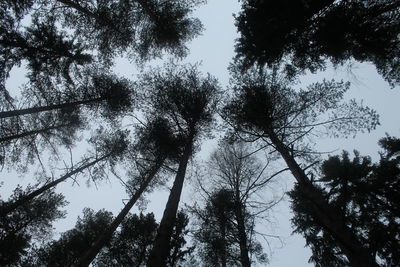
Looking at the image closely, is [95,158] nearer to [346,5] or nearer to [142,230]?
[142,230]

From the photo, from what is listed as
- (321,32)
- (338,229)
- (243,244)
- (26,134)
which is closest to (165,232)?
(243,244)

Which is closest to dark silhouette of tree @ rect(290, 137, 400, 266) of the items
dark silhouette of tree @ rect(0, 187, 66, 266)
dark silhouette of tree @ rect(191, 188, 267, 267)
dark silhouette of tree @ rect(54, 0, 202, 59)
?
dark silhouette of tree @ rect(191, 188, 267, 267)

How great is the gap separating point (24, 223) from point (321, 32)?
1556 cm

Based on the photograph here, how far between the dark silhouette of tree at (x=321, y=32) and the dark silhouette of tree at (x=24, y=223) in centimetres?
1244

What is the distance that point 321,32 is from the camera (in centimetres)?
799

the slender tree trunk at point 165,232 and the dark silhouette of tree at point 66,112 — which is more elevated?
the dark silhouette of tree at point 66,112

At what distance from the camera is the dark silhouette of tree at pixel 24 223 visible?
1146cm

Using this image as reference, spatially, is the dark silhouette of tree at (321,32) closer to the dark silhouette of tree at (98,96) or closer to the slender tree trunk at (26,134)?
the dark silhouette of tree at (98,96)

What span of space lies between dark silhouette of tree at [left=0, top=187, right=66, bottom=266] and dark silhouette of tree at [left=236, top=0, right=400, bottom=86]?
40.8ft

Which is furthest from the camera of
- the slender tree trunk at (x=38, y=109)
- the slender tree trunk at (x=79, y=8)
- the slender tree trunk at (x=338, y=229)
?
the slender tree trunk at (x=79, y=8)

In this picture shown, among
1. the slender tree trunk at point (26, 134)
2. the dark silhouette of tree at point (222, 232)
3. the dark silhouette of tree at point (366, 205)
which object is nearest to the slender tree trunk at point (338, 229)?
the dark silhouette of tree at point (222, 232)

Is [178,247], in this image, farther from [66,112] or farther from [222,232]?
[66,112]

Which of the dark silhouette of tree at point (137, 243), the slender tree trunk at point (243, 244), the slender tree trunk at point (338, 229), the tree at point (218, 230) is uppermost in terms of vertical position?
the dark silhouette of tree at point (137, 243)

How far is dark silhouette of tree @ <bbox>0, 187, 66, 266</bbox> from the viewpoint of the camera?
11461 mm
